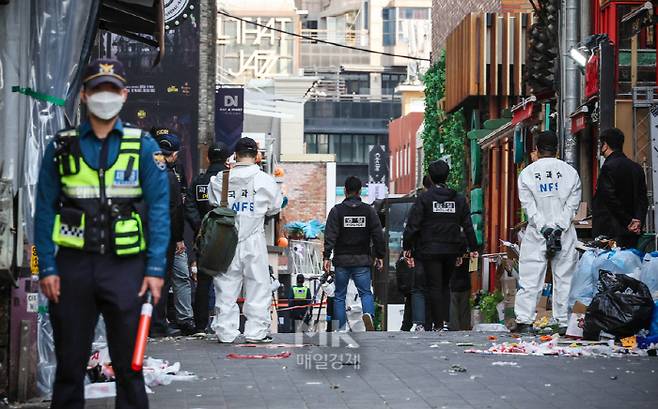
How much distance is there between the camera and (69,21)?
32.8ft

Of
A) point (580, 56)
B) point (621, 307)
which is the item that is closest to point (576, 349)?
point (621, 307)

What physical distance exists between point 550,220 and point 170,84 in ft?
50.6

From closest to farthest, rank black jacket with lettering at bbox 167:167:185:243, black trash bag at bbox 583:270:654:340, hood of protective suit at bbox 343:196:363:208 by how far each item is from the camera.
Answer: black trash bag at bbox 583:270:654:340, black jacket with lettering at bbox 167:167:185:243, hood of protective suit at bbox 343:196:363:208

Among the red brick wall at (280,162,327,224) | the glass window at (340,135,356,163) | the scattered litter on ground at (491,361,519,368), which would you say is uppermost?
the glass window at (340,135,356,163)

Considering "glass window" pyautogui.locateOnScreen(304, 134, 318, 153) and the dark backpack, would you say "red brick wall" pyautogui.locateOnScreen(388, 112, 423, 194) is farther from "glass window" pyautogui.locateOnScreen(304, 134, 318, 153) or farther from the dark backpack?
the dark backpack

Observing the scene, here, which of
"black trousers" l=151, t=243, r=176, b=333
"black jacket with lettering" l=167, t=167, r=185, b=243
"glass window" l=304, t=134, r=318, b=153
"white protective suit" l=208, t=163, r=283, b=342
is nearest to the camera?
"white protective suit" l=208, t=163, r=283, b=342

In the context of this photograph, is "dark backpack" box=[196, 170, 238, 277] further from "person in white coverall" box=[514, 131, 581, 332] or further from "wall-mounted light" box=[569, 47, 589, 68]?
"wall-mounted light" box=[569, 47, 589, 68]

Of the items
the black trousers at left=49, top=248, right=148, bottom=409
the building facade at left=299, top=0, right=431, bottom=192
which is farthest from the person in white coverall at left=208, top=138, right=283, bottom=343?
the building facade at left=299, top=0, right=431, bottom=192

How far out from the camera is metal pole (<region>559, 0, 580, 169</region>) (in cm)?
2277

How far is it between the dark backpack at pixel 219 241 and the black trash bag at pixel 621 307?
3314 millimetres

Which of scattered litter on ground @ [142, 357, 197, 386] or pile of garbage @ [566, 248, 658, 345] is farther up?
pile of garbage @ [566, 248, 658, 345]

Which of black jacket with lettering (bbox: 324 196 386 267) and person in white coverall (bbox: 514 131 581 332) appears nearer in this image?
person in white coverall (bbox: 514 131 581 332)

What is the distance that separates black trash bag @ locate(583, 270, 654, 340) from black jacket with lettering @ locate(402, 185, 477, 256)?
4.01 m

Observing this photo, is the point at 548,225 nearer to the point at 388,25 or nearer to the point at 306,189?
the point at 306,189
